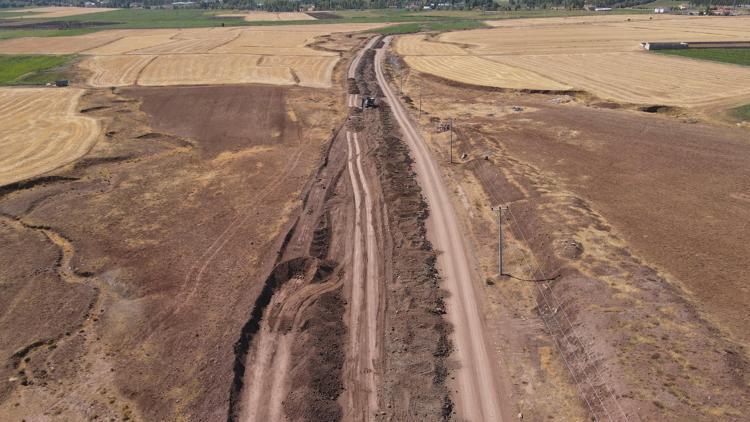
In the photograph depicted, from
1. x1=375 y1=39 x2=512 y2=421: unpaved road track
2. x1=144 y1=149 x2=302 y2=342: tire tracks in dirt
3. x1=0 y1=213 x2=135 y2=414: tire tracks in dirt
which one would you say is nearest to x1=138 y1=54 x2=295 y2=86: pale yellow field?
x1=144 y1=149 x2=302 y2=342: tire tracks in dirt

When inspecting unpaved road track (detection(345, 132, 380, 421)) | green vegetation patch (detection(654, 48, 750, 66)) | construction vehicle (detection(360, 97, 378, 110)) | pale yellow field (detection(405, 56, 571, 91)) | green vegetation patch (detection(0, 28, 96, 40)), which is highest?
green vegetation patch (detection(0, 28, 96, 40))

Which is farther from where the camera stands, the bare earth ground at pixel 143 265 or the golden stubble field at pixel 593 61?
the golden stubble field at pixel 593 61

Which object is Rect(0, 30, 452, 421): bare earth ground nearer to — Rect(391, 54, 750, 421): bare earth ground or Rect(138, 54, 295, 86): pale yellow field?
Rect(391, 54, 750, 421): bare earth ground

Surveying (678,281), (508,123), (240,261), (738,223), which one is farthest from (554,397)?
(508,123)

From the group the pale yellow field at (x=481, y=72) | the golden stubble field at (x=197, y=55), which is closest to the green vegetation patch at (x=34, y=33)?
the golden stubble field at (x=197, y=55)

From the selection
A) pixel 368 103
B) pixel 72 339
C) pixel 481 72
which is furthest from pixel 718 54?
pixel 72 339

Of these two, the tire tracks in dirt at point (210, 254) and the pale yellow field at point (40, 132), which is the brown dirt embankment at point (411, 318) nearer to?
the tire tracks in dirt at point (210, 254)
